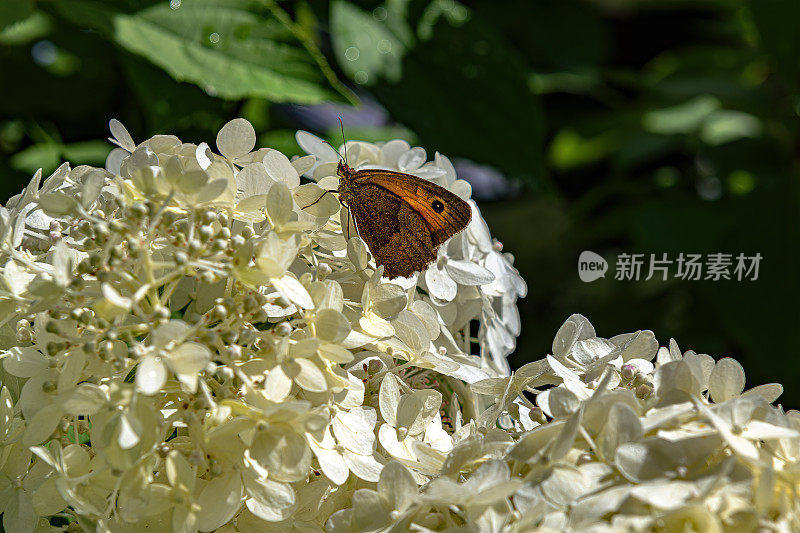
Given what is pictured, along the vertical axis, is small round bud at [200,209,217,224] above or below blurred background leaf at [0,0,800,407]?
above

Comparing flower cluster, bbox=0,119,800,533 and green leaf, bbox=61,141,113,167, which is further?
green leaf, bbox=61,141,113,167

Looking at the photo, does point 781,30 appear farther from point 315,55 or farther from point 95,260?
point 95,260

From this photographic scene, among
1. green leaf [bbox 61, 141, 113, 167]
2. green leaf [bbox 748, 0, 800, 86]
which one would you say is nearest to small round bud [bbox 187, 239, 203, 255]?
green leaf [bbox 61, 141, 113, 167]

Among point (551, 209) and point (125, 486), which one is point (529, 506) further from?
point (551, 209)

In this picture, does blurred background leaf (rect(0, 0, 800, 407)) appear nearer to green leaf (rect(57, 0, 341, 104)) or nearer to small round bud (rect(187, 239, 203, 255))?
green leaf (rect(57, 0, 341, 104))
